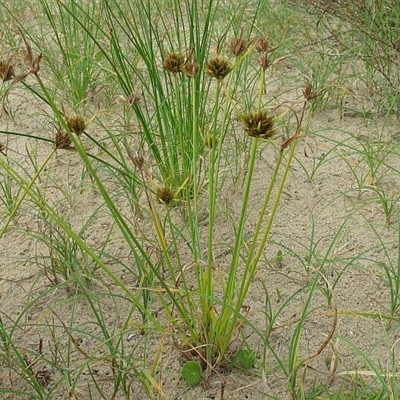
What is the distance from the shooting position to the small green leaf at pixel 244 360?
1307 millimetres

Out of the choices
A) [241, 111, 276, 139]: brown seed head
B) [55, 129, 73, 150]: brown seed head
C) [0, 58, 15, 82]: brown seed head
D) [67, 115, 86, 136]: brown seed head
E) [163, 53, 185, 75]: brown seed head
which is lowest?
[55, 129, 73, 150]: brown seed head

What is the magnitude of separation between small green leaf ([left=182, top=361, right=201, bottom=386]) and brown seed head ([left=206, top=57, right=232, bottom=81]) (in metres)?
0.54

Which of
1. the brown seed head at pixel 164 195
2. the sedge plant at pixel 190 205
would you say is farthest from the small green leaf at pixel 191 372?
the brown seed head at pixel 164 195

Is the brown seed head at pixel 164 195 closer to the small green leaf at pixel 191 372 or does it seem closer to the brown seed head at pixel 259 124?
the brown seed head at pixel 259 124

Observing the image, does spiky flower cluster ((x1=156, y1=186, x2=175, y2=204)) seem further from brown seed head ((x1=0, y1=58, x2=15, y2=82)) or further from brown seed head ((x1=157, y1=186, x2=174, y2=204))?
brown seed head ((x1=0, y1=58, x2=15, y2=82))

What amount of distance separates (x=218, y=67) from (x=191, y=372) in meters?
0.58

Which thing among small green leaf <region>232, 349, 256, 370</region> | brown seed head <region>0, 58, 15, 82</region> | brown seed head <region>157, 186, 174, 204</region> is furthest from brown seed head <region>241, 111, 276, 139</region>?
small green leaf <region>232, 349, 256, 370</region>

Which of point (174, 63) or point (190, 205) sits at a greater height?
point (174, 63)

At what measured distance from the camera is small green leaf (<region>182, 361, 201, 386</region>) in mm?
1284

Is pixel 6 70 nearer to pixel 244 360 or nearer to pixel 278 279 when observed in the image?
pixel 244 360

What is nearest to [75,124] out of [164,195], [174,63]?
[164,195]

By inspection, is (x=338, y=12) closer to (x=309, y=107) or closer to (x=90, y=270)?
(x=309, y=107)

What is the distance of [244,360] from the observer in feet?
4.29

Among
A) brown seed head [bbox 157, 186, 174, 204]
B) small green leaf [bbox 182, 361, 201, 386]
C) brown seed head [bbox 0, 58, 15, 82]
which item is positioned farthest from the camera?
small green leaf [bbox 182, 361, 201, 386]
